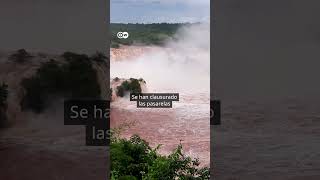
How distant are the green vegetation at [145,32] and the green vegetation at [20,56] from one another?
661 mm

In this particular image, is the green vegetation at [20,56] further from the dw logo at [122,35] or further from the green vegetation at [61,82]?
the dw logo at [122,35]

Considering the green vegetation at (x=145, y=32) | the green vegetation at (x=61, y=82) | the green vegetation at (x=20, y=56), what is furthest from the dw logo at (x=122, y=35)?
the green vegetation at (x=20, y=56)

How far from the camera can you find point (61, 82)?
149 inches

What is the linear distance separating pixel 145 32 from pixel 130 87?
44 cm

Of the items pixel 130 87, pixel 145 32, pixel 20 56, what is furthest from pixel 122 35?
pixel 20 56

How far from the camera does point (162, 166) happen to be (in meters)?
3.84

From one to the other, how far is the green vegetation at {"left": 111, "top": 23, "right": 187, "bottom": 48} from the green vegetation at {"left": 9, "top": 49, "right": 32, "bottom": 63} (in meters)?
0.66

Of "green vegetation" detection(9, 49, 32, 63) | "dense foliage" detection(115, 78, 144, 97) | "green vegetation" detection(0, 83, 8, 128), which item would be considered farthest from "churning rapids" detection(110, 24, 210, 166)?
"green vegetation" detection(0, 83, 8, 128)

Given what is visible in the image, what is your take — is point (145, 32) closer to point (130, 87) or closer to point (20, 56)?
point (130, 87)

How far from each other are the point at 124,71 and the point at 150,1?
0.56 meters

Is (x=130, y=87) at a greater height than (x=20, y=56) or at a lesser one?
lesser

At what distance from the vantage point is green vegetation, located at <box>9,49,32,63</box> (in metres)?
3.77
